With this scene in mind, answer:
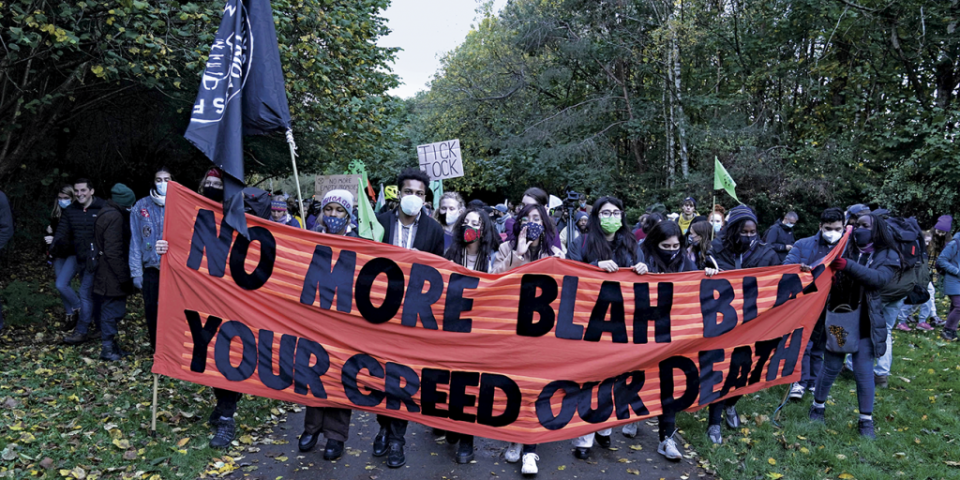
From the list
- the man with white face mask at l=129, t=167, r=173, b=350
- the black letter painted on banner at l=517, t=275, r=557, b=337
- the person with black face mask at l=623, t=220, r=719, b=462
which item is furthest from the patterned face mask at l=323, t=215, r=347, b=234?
the person with black face mask at l=623, t=220, r=719, b=462

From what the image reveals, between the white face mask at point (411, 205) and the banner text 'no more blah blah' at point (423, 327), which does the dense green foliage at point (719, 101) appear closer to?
the banner text 'no more blah blah' at point (423, 327)

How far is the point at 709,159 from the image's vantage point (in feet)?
67.2

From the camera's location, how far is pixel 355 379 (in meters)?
4.76

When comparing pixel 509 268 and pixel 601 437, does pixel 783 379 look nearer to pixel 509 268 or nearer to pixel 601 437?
pixel 601 437

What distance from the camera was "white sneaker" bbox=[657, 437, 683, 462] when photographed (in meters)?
5.15

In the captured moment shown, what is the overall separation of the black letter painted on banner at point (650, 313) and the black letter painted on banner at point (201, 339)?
10.5 feet

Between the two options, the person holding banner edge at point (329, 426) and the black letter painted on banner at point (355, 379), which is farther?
the person holding banner edge at point (329, 426)

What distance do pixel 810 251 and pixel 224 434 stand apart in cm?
550

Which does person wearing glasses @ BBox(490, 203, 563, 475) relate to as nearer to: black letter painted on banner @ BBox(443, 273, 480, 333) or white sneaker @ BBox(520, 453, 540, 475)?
white sneaker @ BBox(520, 453, 540, 475)

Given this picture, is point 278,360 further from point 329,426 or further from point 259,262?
point 259,262

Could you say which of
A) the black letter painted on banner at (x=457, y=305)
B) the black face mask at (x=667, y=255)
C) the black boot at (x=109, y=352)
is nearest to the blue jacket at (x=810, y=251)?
the black face mask at (x=667, y=255)

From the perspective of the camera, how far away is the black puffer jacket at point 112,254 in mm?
6848

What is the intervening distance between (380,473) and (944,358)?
7.62m

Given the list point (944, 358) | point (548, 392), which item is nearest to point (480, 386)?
point (548, 392)
